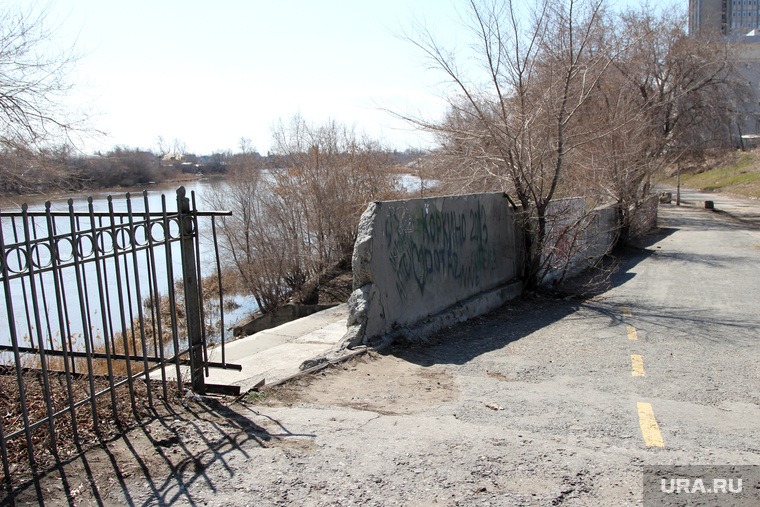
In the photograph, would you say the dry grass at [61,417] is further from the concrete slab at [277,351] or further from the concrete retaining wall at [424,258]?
the concrete retaining wall at [424,258]

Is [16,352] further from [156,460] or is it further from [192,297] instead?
[192,297]

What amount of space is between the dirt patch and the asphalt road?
0.02 metres

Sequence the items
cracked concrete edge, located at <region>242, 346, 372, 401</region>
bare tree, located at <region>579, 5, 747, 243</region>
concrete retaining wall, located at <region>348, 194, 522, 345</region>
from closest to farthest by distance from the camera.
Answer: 1. cracked concrete edge, located at <region>242, 346, 372, 401</region>
2. concrete retaining wall, located at <region>348, 194, 522, 345</region>
3. bare tree, located at <region>579, 5, 747, 243</region>

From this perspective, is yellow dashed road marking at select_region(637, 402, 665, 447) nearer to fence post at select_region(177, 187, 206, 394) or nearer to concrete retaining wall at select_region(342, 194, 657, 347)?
concrete retaining wall at select_region(342, 194, 657, 347)

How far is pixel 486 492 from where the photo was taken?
3.15m

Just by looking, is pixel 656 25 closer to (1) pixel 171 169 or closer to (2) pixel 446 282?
(1) pixel 171 169

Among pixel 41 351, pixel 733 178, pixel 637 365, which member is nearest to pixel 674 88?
pixel 637 365

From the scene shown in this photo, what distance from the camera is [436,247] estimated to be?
7898mm

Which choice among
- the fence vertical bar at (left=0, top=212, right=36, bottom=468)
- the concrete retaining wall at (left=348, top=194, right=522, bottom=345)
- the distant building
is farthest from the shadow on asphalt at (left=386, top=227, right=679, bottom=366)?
the distant building

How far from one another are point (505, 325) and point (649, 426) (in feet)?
13.5

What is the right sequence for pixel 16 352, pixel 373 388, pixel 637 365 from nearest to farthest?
1. pixel 16 352
2. pixel 373 388
3. pixel 637 365

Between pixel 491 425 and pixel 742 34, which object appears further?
pixel 742 34

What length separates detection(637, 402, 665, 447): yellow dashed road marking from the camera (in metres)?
3.88

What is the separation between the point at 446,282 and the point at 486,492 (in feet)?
16.7
